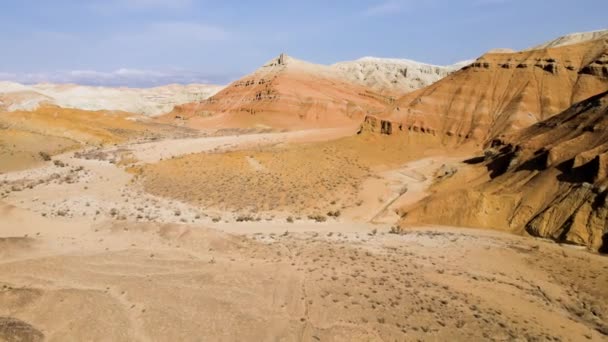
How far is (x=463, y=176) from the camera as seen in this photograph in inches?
1031

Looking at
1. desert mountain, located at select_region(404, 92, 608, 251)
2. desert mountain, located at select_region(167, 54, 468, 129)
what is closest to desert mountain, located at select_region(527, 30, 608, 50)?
desert mountain, located at select_region(167, 54, 468, 129)

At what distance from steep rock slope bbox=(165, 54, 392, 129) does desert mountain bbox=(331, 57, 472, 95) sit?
14.3 metres

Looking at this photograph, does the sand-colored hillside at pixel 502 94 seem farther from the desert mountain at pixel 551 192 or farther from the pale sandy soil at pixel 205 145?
the desert mountain at pixel 551 192

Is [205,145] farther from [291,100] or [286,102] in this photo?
[291,100]

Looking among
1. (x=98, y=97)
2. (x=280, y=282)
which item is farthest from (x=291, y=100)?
(x=280, y=282)

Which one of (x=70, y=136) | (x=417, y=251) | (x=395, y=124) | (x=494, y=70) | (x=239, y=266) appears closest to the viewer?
(x=239, y=266)

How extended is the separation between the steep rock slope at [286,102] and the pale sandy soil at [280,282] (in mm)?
51491

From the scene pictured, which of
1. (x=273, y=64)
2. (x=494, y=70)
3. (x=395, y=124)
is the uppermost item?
(x=273, y=64)

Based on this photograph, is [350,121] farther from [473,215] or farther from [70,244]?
[70,244]

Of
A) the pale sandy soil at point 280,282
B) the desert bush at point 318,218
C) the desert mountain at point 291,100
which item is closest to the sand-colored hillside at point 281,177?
the desert bush at point 318,218

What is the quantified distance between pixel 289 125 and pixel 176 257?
5573 centimetres

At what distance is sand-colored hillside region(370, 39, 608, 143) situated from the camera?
39062 millimetres

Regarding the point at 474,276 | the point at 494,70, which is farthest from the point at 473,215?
the point at 494,70

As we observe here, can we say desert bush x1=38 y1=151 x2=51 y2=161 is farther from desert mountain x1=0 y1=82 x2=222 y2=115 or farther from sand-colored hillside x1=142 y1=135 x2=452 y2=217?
desert mountain x1=0 y1=82 x2=222 y2=115
